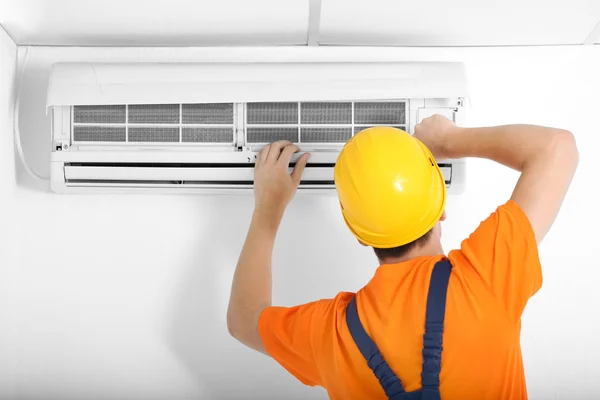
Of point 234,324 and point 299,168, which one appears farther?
point 299,168

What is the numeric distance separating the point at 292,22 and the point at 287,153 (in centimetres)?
36

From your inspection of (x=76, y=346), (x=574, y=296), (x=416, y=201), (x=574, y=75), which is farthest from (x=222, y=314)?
(x=574, y=75)

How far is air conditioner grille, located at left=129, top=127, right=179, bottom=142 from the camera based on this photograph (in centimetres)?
144

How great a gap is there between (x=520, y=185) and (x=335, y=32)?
2.31 ft

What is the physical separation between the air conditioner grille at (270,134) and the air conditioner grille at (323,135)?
2cm

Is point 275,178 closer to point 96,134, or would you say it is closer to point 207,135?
point 207,135

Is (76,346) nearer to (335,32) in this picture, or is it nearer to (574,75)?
(335,32)

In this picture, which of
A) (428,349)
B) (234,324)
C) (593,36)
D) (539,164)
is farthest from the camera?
(593,36)

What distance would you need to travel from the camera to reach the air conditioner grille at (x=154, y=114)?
144 cm

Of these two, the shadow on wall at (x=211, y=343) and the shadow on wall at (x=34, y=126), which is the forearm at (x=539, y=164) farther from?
the shadow on wall at (x=34, y=126)

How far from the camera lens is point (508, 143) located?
1118 mm

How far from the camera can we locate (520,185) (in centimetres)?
105

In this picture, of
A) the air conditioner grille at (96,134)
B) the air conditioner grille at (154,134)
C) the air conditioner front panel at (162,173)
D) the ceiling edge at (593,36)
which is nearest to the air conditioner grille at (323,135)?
the air conditioner front panel at (162,173)

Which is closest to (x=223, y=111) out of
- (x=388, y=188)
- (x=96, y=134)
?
(x=96, y=134)
